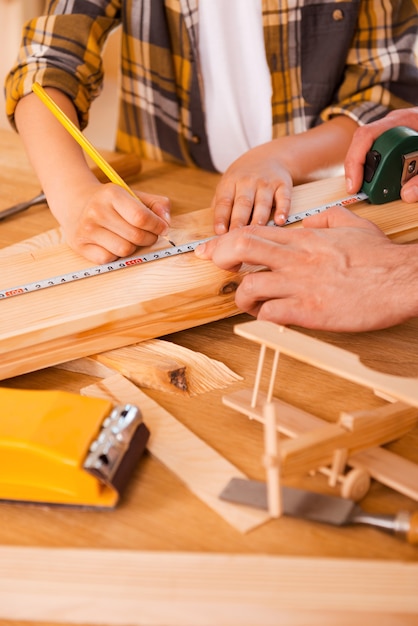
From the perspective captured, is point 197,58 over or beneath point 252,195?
over

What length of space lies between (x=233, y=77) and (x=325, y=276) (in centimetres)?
115

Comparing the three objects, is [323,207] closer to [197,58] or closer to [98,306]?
[98,306]

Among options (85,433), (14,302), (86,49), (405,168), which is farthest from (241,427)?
(86,49)

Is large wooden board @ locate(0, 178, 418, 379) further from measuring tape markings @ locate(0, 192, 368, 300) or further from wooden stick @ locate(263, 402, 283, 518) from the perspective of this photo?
wooden stick @ locate(263, 402, 283, 518)

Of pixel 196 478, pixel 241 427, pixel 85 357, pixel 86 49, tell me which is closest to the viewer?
pixel 196 478

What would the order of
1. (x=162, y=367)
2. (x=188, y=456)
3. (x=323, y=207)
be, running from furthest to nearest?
(x=323, y=207)
(x=162, y=367)
(x=188, y=456)

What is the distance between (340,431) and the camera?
90 centimetres

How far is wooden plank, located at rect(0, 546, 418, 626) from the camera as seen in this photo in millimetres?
765

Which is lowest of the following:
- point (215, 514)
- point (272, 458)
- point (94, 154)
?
point (215, 514)

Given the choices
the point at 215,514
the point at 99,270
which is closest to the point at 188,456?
the point at 215,514

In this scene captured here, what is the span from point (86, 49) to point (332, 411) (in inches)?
47.9

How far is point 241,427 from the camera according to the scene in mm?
1055

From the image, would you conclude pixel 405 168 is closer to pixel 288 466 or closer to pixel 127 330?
pixel 127 330

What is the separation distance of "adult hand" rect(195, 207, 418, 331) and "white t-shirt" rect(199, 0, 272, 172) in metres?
0.98
